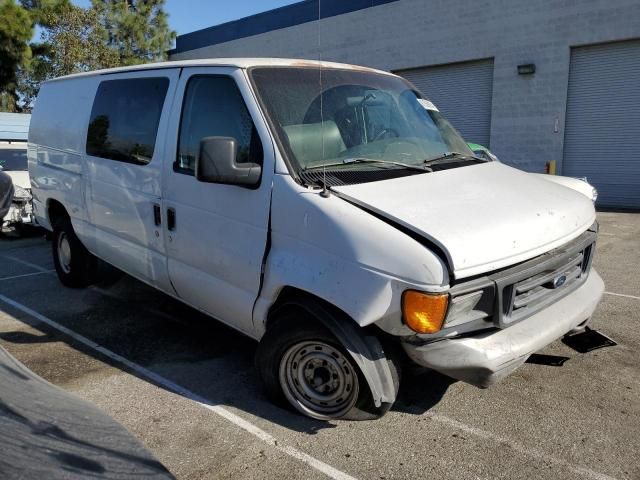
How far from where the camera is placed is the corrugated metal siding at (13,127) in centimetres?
1008

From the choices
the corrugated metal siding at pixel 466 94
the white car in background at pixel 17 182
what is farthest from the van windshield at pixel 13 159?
the corrugated metal siding at pixel 466 94

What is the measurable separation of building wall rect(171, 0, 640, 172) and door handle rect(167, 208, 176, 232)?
14064 mm

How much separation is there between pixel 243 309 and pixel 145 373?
1049 millimetres

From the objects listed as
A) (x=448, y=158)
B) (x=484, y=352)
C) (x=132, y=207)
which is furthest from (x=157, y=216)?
(x=484, y=352)

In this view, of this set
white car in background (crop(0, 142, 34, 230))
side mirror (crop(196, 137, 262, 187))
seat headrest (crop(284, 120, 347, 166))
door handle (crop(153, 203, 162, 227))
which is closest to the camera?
side mirror (crop(196, 137, 262, 187))

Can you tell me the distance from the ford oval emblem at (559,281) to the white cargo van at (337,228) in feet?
0.05

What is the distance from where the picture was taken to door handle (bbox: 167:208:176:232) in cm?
406

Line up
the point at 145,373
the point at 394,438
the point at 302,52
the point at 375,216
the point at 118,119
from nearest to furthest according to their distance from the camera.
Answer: the point at 375,216 < the point at 394,438 < the point at 145,373 < the point at 118,119 < the point at 302,52

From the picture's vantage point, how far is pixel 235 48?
85.4 ft

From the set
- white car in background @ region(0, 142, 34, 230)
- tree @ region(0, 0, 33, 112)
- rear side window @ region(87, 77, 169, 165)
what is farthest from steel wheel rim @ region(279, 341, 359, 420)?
tree @ region(0, 0, 33, 112)

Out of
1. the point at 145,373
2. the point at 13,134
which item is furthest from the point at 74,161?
the point at 13,134

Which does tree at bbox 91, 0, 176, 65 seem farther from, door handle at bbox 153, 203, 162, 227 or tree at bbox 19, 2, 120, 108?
door handle at bbox 153, 203, 162, 227

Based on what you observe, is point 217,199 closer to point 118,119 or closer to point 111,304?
point 118,119

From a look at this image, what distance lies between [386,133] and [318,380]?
1767 mm
